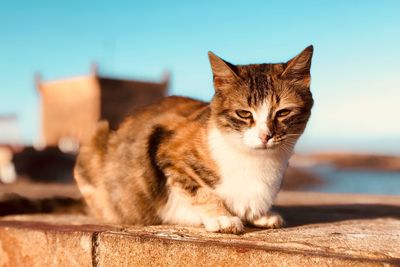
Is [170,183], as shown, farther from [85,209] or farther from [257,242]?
[85,209]

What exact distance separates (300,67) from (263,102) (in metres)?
0.35

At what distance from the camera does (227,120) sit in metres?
2.81

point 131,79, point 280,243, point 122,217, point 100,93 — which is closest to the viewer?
point 280,243

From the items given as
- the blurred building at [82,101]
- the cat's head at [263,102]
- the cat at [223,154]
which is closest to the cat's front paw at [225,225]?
the cat at [223,154]

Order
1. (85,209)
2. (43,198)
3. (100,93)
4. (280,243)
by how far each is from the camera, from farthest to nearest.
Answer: (100,93), (43,198), (85,209), (280,243)

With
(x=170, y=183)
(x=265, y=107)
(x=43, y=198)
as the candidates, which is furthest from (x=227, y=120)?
(x=43, y=198)

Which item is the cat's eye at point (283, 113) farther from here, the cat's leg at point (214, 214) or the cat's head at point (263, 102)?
the cat's leg at point (214, 214)

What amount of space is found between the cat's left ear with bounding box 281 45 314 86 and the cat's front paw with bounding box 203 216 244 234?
85 cm

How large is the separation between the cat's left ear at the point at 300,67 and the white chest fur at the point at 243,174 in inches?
17.0

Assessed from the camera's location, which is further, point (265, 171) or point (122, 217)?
point (122, 217)

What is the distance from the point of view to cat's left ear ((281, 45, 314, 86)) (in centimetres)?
284

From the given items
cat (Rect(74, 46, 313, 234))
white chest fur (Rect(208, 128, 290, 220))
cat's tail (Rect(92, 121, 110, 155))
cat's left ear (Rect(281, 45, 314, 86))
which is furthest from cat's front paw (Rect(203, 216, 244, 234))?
cat's tail (Rect(92, 121, 110, 155))

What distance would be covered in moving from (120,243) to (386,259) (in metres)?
1.29

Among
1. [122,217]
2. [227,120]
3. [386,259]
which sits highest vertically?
[227,120]
